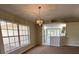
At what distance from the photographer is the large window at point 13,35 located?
3.20 feet

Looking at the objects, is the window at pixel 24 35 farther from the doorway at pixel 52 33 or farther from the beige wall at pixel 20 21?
the doorway at pixel 52 33

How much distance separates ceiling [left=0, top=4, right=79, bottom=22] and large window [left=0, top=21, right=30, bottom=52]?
0.48 feet

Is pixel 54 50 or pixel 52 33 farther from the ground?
pixel 52 33

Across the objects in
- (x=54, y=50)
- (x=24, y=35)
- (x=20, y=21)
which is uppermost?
(x=20, y=21)

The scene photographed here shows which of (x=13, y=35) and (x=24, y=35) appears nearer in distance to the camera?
(x=13, y=35)

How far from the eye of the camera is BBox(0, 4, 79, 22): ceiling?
95cm

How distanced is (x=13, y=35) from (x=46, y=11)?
0.48 metres

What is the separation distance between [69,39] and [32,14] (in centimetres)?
56

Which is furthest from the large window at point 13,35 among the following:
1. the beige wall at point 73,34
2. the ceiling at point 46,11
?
the beige wall at point 73,34

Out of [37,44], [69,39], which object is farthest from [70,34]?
[37,44]

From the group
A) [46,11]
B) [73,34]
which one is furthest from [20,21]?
[73,34]

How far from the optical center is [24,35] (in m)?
1.14

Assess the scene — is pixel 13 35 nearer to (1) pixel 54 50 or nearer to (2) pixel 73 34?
(1) pixel 54 50
